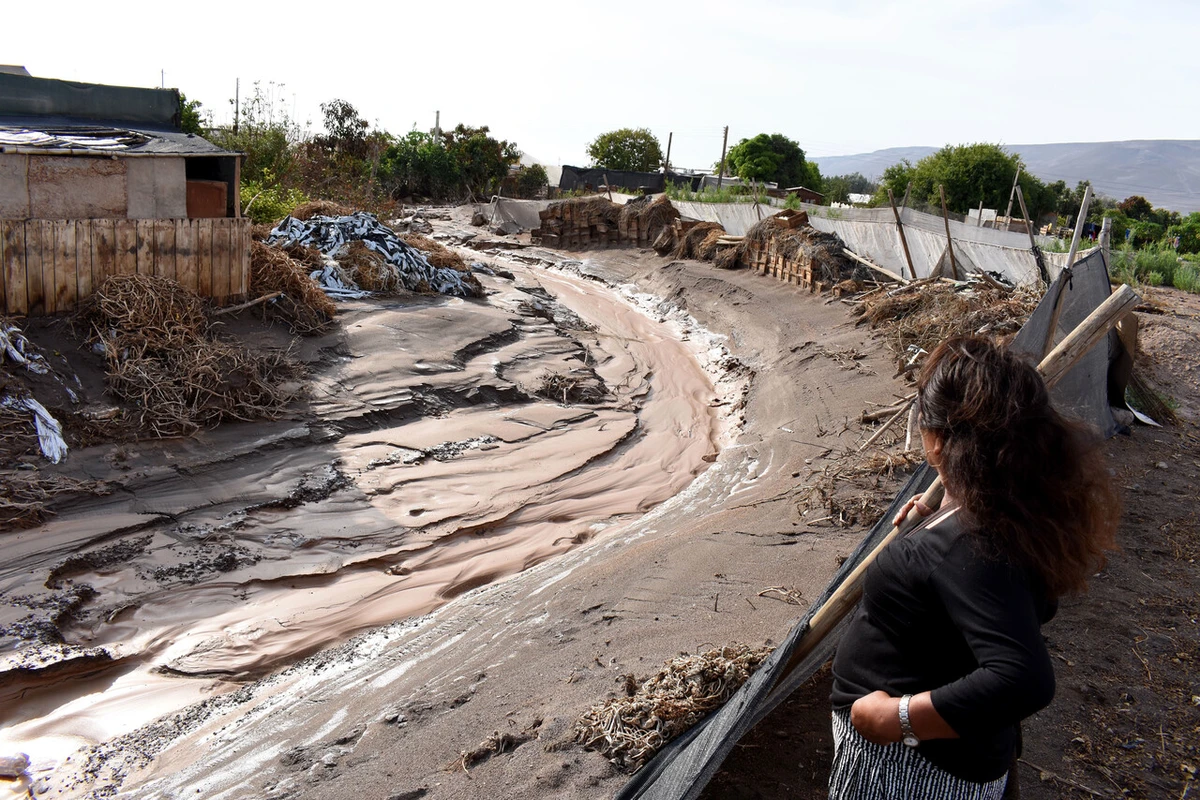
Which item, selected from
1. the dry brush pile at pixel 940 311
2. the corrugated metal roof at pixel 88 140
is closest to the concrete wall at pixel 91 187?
the corrugated metal roof at pixel 88 140

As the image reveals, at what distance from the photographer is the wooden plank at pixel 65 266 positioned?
859 cm

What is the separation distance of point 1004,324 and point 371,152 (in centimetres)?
3069

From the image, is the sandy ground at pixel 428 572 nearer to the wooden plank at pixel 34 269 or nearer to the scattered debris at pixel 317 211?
the wooden plank at pixel 34 269

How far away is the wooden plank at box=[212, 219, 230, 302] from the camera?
393 inches

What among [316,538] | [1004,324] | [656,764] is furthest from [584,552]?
[1004,324]

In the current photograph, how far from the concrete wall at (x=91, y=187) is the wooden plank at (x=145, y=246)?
0.28 meters

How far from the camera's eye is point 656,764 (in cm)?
272

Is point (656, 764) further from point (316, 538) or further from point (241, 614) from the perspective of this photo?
point (316, 538)

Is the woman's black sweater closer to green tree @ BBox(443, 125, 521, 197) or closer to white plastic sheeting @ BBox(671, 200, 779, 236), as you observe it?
white plastic sheeting @ BBox(671, 200, 779, 236)

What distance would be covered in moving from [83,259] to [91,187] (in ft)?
2.92

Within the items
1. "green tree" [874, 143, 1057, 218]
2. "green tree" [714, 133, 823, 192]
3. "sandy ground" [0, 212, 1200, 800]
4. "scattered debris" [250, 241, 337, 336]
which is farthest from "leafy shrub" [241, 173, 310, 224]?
"green tree" [714, 133, 823, 192]

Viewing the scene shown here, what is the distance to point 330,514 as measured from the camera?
733 centimetres

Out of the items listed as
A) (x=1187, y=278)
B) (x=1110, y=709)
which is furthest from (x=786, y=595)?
(x=1187, y=278)

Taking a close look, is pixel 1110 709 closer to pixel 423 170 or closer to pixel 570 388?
pixel 570 388
